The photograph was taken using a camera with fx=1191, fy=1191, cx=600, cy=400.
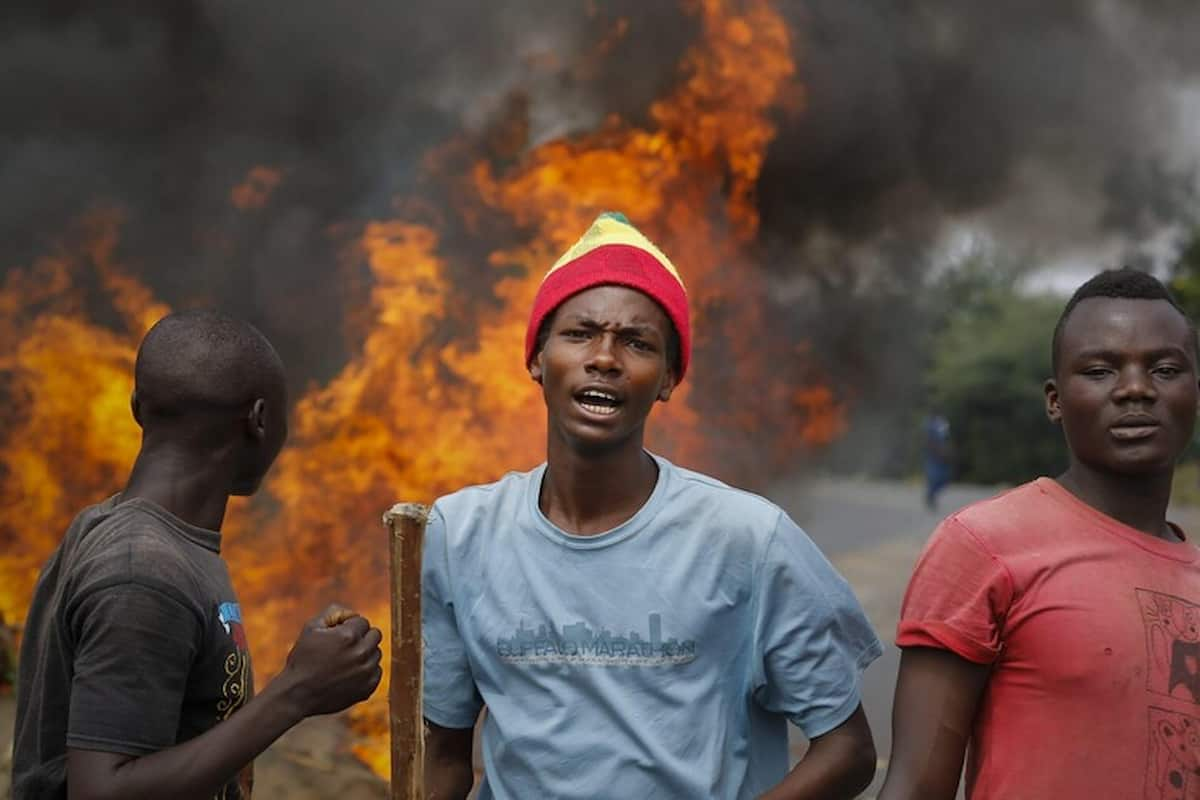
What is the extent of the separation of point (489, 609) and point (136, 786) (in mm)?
610

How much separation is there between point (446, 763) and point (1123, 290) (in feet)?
4.87

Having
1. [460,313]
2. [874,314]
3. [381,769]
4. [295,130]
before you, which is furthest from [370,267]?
[874,314]

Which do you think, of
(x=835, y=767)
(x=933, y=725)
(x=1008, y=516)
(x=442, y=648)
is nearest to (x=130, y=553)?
(x=442, y=648)

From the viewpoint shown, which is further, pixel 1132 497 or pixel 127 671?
pixel 1132 497

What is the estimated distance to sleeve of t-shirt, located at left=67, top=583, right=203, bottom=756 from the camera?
1724mm

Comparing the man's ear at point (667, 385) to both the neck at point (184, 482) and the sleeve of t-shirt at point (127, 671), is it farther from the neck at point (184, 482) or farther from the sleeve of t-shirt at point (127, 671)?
the sleeve of t-shirt at point (127, 671)

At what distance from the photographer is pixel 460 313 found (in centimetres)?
782

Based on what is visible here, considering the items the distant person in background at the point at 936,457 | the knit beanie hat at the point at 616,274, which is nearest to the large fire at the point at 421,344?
the knit beanie hat at the point at 616,274

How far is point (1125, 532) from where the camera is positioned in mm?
2037

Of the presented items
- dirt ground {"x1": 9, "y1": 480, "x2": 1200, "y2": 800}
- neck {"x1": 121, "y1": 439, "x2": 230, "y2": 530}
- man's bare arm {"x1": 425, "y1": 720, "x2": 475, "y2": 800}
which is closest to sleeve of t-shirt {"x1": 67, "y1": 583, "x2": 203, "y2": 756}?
neck {"x1": 121, "y1": 439, "x2": 230, "y2": 530}

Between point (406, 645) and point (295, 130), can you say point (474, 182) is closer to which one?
point (295, 130)

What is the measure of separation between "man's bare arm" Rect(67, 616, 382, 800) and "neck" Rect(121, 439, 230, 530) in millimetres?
329

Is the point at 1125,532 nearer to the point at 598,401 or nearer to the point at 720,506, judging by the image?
the point at 720,506

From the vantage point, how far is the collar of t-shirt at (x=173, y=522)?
195cm
